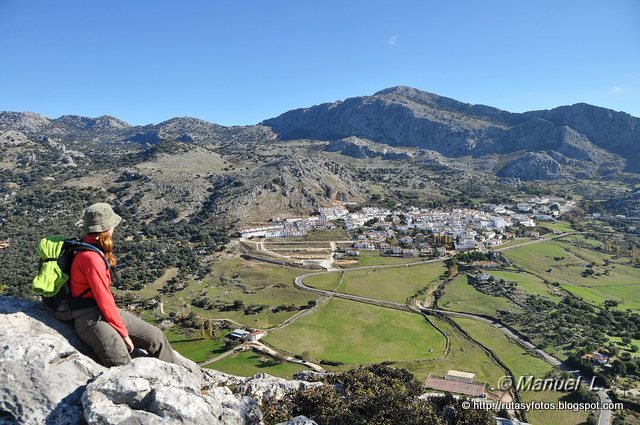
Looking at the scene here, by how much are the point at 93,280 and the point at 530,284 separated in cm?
7344

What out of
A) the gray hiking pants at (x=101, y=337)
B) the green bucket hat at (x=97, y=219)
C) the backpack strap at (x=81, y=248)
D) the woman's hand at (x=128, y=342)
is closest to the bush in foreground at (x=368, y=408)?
the woman's hand at (x=128, y=342)

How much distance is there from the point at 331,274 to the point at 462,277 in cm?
2349

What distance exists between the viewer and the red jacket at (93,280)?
670 cm

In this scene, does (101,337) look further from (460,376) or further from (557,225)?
(557,225)

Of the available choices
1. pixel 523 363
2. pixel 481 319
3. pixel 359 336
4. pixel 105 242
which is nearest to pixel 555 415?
pixel 523 363

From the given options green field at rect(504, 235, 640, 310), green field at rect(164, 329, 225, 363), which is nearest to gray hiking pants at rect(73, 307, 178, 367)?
green field at rect(164, 329, 225, 363)

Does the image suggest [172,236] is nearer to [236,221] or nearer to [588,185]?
[236,221]

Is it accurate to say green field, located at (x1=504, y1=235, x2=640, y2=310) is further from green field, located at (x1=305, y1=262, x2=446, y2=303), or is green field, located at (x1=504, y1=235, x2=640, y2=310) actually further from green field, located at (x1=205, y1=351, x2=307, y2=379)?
green field, located at (x1=205, y1=351, x2=307, y2=379)

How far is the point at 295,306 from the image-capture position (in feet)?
195

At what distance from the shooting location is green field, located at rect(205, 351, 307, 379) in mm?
40088

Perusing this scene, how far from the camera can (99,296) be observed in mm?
6707

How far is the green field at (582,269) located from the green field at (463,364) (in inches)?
1184

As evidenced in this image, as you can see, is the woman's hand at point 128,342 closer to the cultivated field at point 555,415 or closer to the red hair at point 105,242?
the red hair at point 105,242

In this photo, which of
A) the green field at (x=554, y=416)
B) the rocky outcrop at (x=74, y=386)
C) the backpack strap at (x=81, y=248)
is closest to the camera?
the rocky outcrop at (x=74, y=386)
